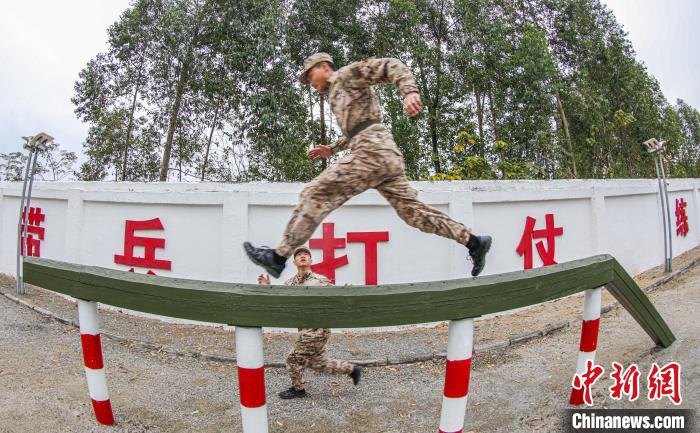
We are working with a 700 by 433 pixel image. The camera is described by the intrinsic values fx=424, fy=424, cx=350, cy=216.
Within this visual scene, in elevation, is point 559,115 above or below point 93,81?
below

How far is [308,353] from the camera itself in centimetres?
347

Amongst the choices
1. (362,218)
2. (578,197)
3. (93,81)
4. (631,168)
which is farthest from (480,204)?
(631,168)

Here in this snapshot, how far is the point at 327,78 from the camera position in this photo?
7.79ft

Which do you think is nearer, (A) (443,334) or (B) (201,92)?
(A) (443,334)

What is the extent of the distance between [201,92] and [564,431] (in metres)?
18.2

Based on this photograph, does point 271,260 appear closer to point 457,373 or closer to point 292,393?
point 457,373

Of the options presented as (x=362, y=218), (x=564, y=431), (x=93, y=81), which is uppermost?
(x=93, y=81)

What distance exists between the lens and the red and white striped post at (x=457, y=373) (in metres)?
2.07

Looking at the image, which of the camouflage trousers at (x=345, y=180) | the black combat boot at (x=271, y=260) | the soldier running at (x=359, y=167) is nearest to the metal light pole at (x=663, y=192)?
the soldier running at (x=359, y=167)

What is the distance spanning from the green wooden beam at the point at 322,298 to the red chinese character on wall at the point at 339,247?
341 cm

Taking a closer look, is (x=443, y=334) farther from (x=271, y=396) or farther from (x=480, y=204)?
(x=271, y=396)

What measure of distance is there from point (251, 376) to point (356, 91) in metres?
1.55

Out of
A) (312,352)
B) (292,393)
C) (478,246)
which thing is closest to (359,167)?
(478,246)

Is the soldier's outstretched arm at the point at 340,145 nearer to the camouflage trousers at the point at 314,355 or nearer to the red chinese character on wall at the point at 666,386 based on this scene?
the camouflage trousers at the point at 314,355
